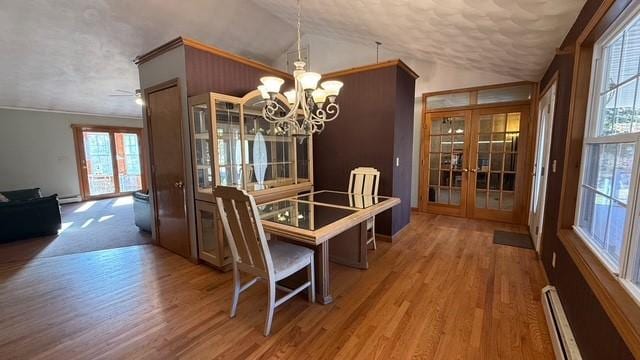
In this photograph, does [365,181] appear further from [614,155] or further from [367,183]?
[614,155]

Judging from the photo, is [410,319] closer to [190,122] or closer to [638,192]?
[638,192]

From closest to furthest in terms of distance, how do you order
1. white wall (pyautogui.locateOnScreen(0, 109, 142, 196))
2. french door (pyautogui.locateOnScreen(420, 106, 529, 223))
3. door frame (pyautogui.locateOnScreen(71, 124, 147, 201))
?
french door (pyautogui.locateOnScreen(420, 106, 529, 223)) < white wall (pyautogui.locateOnScreen(0, 109, 142, 196)) < door frame (pyautogui.locateOnScreen(71, 124, 147, 201))

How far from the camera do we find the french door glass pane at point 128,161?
750 centimetres

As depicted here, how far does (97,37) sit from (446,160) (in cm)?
596

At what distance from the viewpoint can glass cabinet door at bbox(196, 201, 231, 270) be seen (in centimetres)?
282

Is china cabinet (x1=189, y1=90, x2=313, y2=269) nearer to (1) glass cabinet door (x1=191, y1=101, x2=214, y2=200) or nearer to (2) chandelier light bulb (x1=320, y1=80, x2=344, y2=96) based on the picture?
(1) glass cabinet door (x1=191, y1=101, x2=214, y2=200)

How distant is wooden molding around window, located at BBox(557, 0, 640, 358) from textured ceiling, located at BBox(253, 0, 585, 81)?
0.37 meters

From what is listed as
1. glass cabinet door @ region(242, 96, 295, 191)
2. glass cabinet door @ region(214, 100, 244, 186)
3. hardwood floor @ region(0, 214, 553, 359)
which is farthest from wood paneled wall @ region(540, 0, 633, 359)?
glass cabinet door @ region(214, 100, 244, 186)

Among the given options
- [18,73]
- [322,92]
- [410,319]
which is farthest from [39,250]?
[410,319]

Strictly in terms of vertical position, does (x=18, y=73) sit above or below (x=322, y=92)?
above

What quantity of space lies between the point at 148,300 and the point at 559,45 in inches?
171

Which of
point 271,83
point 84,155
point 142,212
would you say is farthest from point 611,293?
point 84,155

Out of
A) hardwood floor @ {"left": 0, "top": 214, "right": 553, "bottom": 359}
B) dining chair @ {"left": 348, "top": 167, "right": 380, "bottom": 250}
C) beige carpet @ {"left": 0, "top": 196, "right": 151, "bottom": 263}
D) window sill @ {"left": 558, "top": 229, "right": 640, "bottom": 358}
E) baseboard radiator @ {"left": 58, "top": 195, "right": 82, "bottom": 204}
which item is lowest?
hardwood floor @ {"left": 0, "top": 214, "right": 553, "bottom": 359}

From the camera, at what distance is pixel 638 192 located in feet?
3.94
